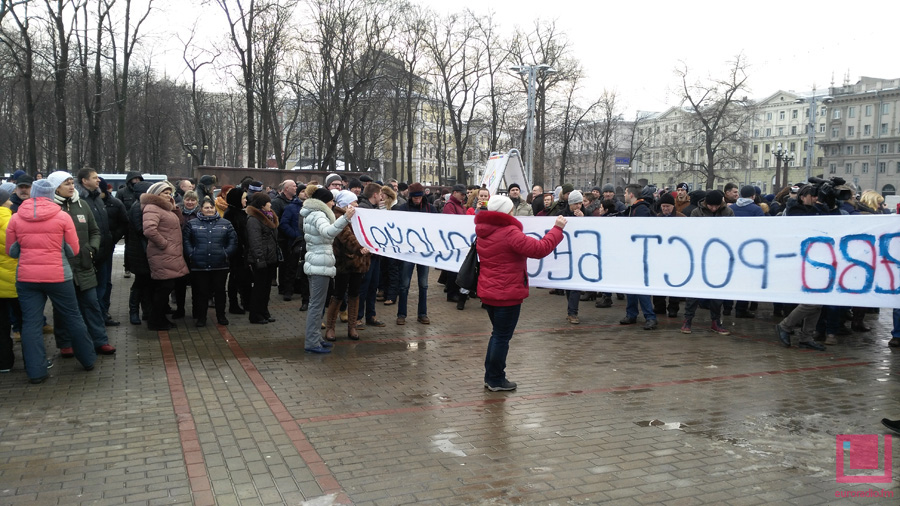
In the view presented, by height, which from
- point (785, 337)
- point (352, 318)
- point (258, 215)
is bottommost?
point (785, 337)

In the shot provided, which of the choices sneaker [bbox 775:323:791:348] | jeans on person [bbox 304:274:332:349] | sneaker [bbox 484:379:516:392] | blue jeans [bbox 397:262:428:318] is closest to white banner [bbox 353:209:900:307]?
sneaker [bbox 484:379:516:392]

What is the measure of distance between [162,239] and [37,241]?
227 cm

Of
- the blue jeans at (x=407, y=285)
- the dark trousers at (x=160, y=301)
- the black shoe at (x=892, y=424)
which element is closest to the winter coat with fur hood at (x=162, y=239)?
the dark trousers at (x=160, y=301)

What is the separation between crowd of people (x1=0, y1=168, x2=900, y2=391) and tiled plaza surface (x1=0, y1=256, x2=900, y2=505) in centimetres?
41

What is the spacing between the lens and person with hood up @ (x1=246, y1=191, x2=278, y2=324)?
987cm

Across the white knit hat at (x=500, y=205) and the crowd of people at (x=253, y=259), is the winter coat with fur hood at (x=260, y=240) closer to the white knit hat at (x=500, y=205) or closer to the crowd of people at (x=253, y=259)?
the crowd of people at (x=253, y=259)

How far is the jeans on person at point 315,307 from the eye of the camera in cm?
806

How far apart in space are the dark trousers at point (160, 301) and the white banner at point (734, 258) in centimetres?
476

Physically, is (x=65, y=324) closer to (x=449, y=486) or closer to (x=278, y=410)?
(x=278, y=410)

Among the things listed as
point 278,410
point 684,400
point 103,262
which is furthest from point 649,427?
point 103,262

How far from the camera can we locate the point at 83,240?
7.63 m

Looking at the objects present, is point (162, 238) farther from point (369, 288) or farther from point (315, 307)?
point (369, 288)

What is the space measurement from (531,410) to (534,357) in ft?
6.62
